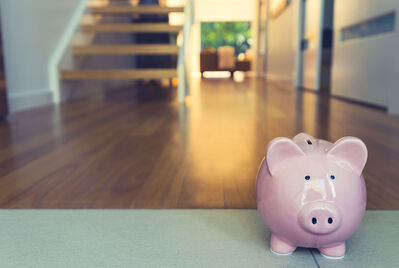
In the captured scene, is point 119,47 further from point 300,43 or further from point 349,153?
point 349,153

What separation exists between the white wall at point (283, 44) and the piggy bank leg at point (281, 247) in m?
4.48

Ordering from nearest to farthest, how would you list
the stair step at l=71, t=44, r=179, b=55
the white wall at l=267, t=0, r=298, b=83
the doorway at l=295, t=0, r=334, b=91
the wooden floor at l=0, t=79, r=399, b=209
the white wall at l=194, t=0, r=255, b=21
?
the wooden floor at l=0, t=79, r=399, b=209 → the stair step at l=71, t=44, r=179, b=55 → the doorway at l=295, t=0, r=334, b=91 → the white wall at l=267, t=0, r=298, b=83 → the white wall at l=194, t=0, r=255, b=21

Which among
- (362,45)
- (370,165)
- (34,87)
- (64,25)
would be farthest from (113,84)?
(370,165)

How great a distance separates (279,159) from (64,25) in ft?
10.0

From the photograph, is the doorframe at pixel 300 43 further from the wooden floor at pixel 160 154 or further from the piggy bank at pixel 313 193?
the piggy bank at pixel 313 193

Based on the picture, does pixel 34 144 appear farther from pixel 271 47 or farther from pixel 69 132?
pixel 271 47

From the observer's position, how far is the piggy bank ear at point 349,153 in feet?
2.04

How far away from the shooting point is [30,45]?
270 centimetres

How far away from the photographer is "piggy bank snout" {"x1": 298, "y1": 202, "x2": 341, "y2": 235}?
23.1 inches

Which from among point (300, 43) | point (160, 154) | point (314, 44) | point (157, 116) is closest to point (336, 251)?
point (160, 154)

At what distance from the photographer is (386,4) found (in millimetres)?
2449

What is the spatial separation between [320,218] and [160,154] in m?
0.82

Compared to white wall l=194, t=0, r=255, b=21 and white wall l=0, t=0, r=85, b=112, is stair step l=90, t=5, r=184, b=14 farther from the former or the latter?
white wall l=194, t=0, r=255, b=21

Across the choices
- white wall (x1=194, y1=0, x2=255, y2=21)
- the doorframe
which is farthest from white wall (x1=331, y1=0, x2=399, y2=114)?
white wall (x1=194, y1=0, x2=255, y2=21)
